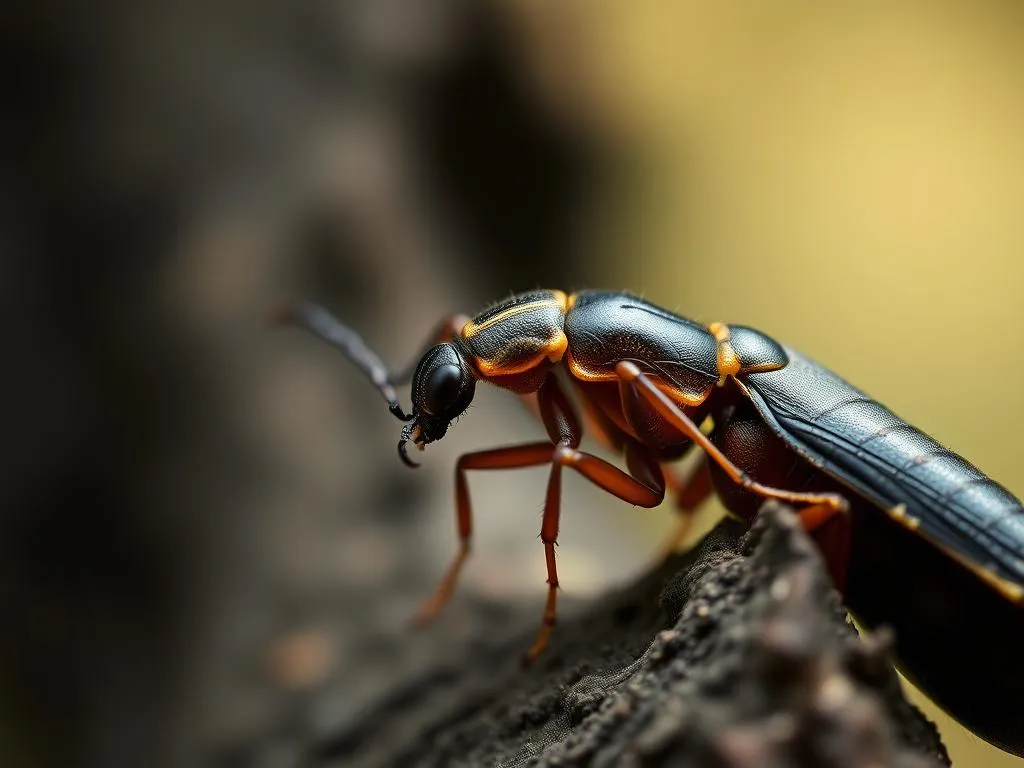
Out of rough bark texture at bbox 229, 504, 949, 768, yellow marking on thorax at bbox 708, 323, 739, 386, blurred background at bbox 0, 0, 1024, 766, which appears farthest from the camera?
blurred background at bbox 0, 0, 1024, 766

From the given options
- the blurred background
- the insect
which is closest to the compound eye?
the insect

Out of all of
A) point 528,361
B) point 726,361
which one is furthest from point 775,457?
point 528,361

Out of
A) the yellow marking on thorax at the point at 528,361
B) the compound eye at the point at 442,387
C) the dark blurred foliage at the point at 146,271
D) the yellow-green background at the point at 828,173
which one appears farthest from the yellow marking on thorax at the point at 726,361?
the dark blurred foliage at the point at 146,271

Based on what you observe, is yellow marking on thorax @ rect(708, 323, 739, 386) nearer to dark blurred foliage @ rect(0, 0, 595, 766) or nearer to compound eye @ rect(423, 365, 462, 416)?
compound eye @ rect(423, 365, 462, 416)

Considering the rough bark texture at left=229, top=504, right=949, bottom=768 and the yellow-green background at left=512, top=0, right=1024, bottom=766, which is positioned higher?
the yellow-green background at left=512, top=0, right=1024, bottom=766

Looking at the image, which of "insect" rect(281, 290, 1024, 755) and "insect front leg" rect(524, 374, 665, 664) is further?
"insect front leg" rect(524, 374, 665, 664)

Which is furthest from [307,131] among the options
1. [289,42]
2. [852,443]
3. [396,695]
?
[852,443]

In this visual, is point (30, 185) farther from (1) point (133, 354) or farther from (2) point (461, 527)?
(2) point (461, 527)

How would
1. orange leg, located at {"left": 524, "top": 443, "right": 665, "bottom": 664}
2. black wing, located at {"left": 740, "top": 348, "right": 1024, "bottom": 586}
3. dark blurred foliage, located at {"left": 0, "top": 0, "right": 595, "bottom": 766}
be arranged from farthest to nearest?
dark blurred foliage, located at {"left": 0, "top": 0, "right": 595, "bottom": 766}, orange leg, located at {"left": 524, "top": 443, "right": 665, "bottom": 664}, black wing, located at {"left": 740, "top": 348, "right": 1024, "bottom": 586}

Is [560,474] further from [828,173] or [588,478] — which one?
[828,173]
